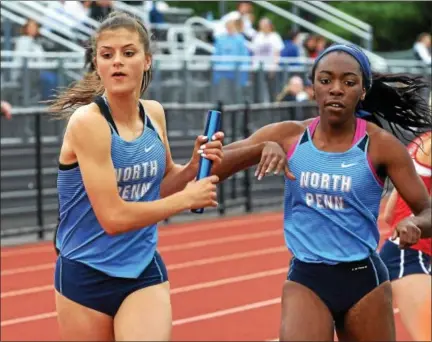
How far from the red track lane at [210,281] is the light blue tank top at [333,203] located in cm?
370

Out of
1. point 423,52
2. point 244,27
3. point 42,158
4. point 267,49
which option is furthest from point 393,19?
point 42,158

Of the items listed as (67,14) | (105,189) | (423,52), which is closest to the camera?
(105,189)

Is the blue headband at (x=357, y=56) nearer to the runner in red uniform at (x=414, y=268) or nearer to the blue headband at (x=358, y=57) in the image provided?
the blue headband at (x=358, y=57)

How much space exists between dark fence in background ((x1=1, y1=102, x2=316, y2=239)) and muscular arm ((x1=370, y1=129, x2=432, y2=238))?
8.54 m

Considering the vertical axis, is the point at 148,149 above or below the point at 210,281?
above

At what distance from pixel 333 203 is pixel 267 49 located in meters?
15.3

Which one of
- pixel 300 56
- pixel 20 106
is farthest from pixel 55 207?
pixel 300 56

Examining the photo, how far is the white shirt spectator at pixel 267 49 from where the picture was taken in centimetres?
1980

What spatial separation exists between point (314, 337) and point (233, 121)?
12365mm

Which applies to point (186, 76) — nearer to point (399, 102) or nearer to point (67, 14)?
point (67, 14)

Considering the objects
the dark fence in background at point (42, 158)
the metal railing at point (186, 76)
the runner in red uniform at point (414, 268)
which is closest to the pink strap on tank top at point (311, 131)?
the runner in red uniform at point (414, 268)

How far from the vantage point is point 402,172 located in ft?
16.8

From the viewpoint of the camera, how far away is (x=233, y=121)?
17109mm

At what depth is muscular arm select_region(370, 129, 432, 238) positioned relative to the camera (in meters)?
5.08
